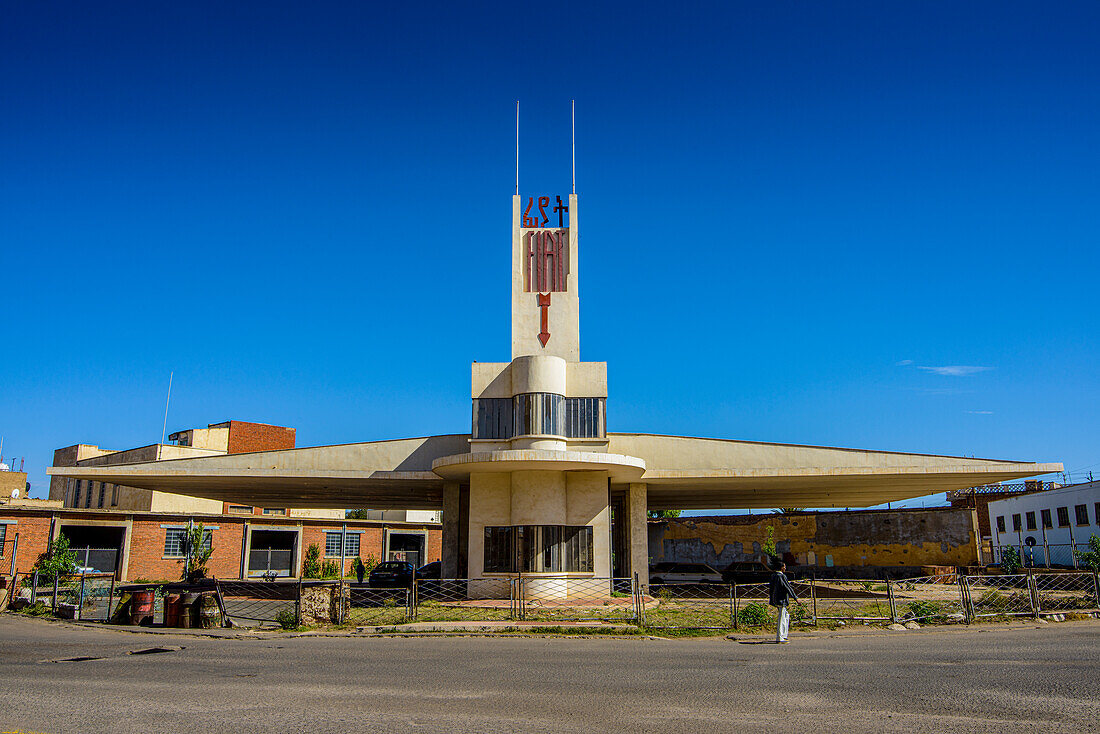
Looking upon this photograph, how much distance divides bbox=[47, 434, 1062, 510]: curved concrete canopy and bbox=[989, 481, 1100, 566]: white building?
2496 centimetres

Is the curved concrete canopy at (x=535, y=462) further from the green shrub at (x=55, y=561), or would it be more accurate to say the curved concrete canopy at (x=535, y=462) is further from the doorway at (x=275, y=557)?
the doorway at (x=275, y=557)

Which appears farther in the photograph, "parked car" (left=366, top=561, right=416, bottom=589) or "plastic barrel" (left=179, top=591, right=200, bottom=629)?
"parked car" (left=366, top=561, right=416, bottom=589)

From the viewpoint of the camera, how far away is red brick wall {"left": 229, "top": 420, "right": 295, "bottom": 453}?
68812 mm

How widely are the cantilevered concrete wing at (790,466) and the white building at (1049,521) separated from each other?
23.7 metres

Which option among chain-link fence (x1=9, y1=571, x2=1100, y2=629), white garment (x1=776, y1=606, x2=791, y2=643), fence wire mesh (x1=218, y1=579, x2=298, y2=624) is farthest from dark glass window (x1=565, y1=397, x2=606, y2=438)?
white garment (x1=776, y1=606, x2=791, y2=643)

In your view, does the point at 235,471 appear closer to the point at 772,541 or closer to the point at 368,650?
the point at 368,650

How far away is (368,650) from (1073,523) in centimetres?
5315

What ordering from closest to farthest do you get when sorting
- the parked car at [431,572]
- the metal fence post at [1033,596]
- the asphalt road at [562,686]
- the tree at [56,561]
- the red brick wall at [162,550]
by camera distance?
1. the asphalt road at [562,686]
2. the metal fence post at [1033,596]
3. the parked car at [431,572]
4. the tree at [56,561]
5. the red brick wall at [162,550]

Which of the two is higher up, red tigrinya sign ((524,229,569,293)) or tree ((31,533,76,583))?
red tigrinya sign ((524,229,569,293))

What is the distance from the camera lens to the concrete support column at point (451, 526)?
95.6ft

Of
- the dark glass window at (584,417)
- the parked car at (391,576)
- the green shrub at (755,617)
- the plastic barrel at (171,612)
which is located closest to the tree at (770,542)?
the dark glass window at (584,417)

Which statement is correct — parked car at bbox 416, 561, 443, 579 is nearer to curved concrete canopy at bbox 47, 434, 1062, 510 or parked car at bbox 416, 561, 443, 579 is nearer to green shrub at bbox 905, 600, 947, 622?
curved concrete canopy at bbox 47, 434, 1062, 510

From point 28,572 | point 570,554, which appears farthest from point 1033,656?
point 28,572

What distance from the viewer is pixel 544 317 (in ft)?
93.6
